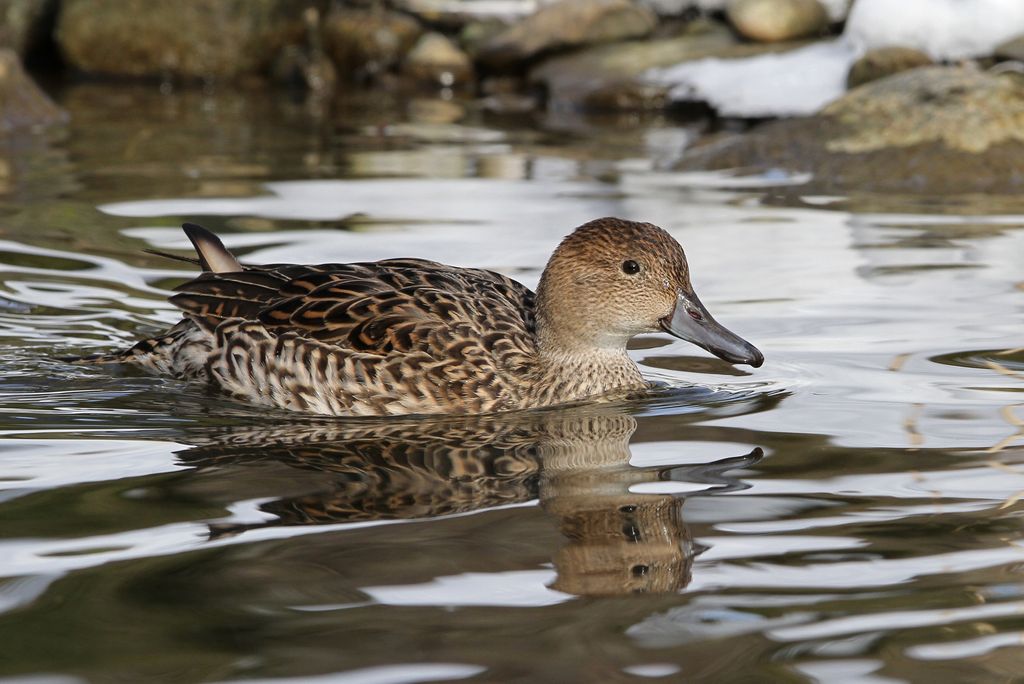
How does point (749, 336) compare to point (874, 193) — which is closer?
point (749, 336)

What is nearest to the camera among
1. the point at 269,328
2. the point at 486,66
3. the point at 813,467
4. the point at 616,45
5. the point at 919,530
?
the point at 919,530

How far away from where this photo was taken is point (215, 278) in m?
6.38

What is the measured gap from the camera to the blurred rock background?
1083 cm

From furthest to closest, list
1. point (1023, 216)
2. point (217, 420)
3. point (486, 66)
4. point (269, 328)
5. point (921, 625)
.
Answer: point (486, 66) < point (1023, 216) < point (269, 328) < point (217, 420) < point (921, 625)

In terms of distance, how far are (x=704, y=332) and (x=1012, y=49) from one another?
807cm

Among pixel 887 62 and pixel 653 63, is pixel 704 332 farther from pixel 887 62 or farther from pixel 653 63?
pixel 653 63

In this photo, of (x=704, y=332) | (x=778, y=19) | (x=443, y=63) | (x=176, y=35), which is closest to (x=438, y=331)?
(x=704, y=332)

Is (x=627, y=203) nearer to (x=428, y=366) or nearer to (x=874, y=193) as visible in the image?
(x=874, y=193)

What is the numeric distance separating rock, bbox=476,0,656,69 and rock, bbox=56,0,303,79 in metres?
3.01

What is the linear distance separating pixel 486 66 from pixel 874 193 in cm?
732

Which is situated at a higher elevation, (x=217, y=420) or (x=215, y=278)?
(x=215, y=278)

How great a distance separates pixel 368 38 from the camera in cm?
1741

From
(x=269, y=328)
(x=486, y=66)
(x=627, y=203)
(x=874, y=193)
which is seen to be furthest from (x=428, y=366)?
(x=486, y=66)

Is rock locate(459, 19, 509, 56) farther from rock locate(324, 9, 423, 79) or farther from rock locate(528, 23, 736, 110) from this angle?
rock locate(528, 23, 736, 110)
